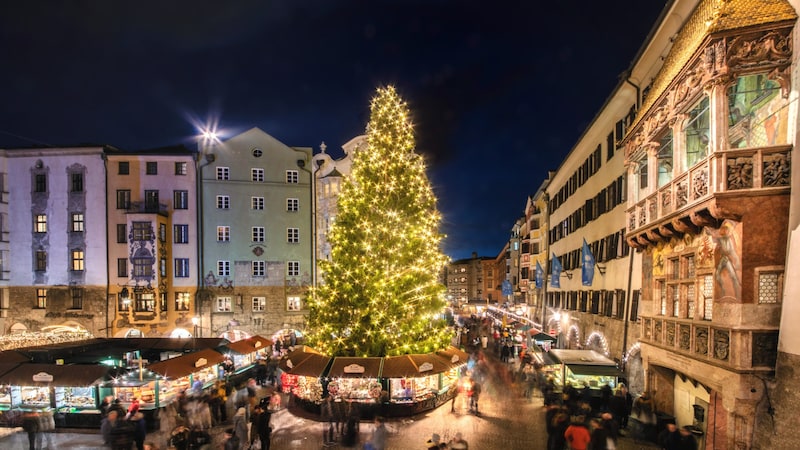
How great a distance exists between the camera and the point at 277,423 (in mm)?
18578

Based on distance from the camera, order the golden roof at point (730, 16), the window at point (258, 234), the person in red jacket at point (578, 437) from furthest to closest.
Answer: the window at point (258, 234) → the person in red jacket at point (578, 437) → the golden roof at point (730, 16)

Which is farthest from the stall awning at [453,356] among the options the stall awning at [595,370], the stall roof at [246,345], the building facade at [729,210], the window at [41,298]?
the window at [41,298]

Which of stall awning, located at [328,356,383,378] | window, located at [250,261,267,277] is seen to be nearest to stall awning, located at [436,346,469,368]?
stall awning, located at [328,356,383,378]

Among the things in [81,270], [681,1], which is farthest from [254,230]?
[681,1]

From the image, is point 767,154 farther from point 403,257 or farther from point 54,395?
point 54,395

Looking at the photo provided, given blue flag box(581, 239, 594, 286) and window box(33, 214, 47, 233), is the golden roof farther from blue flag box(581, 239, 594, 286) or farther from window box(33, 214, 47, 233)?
window box(33, 214, 47, 233)

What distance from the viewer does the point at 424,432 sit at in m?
17.3

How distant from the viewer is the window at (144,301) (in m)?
37.9

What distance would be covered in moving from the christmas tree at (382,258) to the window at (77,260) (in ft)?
91.1

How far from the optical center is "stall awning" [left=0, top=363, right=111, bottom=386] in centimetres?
1741

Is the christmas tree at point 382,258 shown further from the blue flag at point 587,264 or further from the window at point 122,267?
the window at point 122,267

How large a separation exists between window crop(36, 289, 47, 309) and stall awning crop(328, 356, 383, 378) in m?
34.1

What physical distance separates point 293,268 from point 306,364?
2314 centimetres

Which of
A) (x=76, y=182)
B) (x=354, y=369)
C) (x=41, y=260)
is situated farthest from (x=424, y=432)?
(x=41, y=260)
